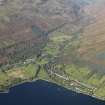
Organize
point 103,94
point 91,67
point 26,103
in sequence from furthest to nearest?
point 91,67, point 103,94, point 26,103

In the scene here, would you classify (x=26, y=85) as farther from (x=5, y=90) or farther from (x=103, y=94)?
(x=103, y=94)

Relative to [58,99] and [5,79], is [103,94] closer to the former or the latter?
[58,99]

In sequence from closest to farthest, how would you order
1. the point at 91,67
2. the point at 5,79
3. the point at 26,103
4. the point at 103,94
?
the point at 26,103
the point at 103,94
the point at 5,79
the point at 91,67

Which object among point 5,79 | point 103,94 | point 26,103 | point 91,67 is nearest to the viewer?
point 26,103

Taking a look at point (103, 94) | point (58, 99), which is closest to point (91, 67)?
point (103, 94)

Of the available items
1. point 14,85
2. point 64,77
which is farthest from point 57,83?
point 14,85

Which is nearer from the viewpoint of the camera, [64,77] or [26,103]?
[26,103]

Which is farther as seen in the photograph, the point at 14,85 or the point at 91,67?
the point at 91,67
